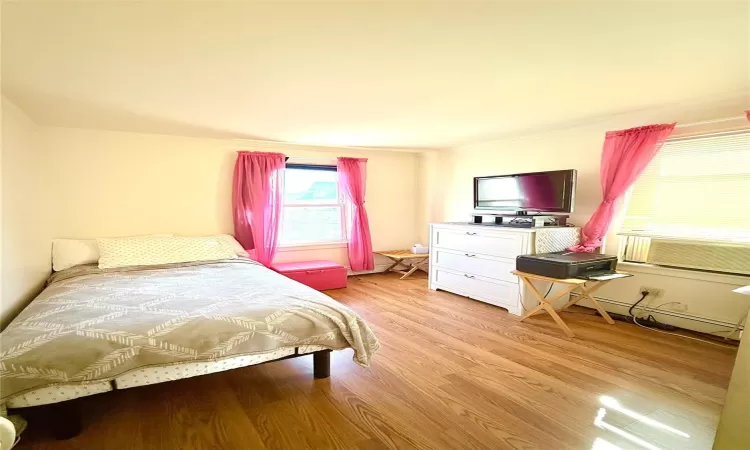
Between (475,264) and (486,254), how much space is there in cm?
20

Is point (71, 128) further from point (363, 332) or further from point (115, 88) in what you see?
point (363, 332)

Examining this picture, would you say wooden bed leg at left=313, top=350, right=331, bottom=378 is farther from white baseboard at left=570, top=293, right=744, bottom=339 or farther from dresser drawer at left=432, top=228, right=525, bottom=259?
white baseboard at left=570, top=293, right=744, bottom=339

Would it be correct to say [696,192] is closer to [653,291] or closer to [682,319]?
[653,291]

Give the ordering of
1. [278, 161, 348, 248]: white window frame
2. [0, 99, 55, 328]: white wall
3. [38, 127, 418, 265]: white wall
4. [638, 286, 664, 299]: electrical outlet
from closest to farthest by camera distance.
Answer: [0, 99, 55, 328]: white wall < [638, 286, 664, 299]: electrical outlet < [38, 127, 418, 265]: white wall < [278, 161, 348, 248]: white window frame

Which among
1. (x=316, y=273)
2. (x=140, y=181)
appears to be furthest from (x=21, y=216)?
(x=316, y=273)

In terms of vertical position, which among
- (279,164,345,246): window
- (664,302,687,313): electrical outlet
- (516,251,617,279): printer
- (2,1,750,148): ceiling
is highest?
(2,1,750,148): ceiling

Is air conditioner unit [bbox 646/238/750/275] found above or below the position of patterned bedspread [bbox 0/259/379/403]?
above

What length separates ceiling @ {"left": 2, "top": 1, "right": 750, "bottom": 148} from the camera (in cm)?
139

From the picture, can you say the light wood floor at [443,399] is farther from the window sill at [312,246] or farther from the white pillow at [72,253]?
the window sill at [312,246]

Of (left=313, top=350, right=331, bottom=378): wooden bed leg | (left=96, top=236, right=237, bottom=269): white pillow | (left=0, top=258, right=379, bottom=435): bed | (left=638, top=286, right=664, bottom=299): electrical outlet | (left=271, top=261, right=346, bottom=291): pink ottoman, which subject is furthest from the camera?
(left=271, top=261, right=346, bottom=291): pink ottoman

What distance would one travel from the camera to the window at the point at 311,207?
471 centimetres

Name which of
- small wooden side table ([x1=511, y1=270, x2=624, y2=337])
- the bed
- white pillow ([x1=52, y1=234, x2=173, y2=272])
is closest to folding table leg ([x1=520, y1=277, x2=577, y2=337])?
small wooden side table ([x1=511, y1=270, x2=624, y2=337])

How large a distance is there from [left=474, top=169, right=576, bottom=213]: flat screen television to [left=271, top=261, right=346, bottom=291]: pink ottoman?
1889 millimetres

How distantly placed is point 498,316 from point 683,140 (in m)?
2.18
